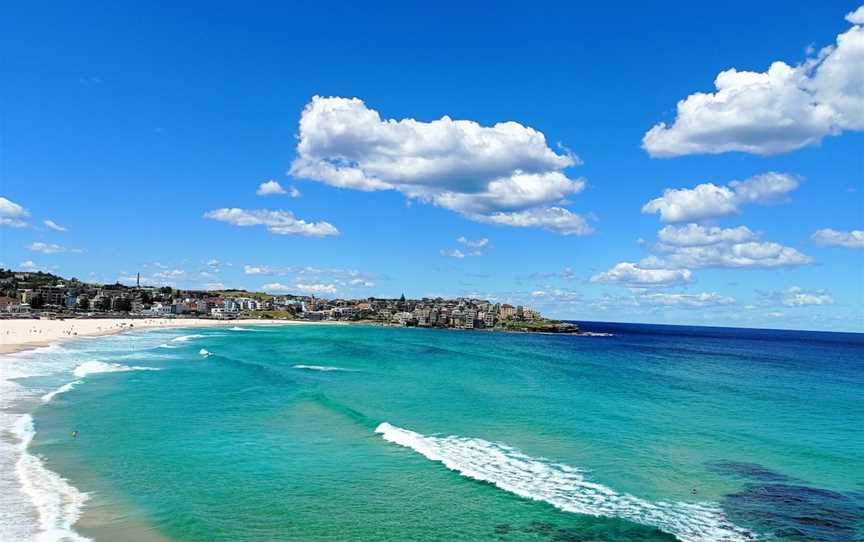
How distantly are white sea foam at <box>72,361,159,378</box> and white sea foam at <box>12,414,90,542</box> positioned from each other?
2804cm

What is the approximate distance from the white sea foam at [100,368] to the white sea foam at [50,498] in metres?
28.0

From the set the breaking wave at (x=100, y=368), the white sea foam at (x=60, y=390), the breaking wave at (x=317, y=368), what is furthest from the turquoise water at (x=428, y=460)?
the breaking wave at (x=317, y=368)

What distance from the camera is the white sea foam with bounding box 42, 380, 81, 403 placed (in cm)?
3648

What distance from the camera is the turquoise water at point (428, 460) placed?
17.9 metres

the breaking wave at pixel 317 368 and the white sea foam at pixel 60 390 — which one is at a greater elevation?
the white sea foam at pixel 60 390

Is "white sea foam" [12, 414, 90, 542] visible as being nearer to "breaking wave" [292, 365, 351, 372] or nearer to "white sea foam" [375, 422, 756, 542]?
"white sea foam" [375, 422, 756, 542]

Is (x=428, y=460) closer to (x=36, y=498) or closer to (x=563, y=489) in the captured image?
(x=563, y=489)

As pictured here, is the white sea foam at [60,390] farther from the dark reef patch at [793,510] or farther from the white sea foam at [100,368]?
the dark reef patch at [793,510]

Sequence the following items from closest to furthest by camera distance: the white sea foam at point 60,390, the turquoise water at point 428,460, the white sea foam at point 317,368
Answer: the turquoise water at point 428,460 → the white sea foam at point 60,390 → the white sea foam at point 317,368

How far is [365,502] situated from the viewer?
1967cm

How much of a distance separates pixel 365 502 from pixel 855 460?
937 inches

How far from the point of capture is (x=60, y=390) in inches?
1566

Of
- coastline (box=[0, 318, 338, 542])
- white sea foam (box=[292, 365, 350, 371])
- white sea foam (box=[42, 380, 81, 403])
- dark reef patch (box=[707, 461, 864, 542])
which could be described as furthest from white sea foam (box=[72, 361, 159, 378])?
dark reef patch (box=[707, 461, 864, 542])

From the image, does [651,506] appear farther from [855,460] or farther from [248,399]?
[248,399]
